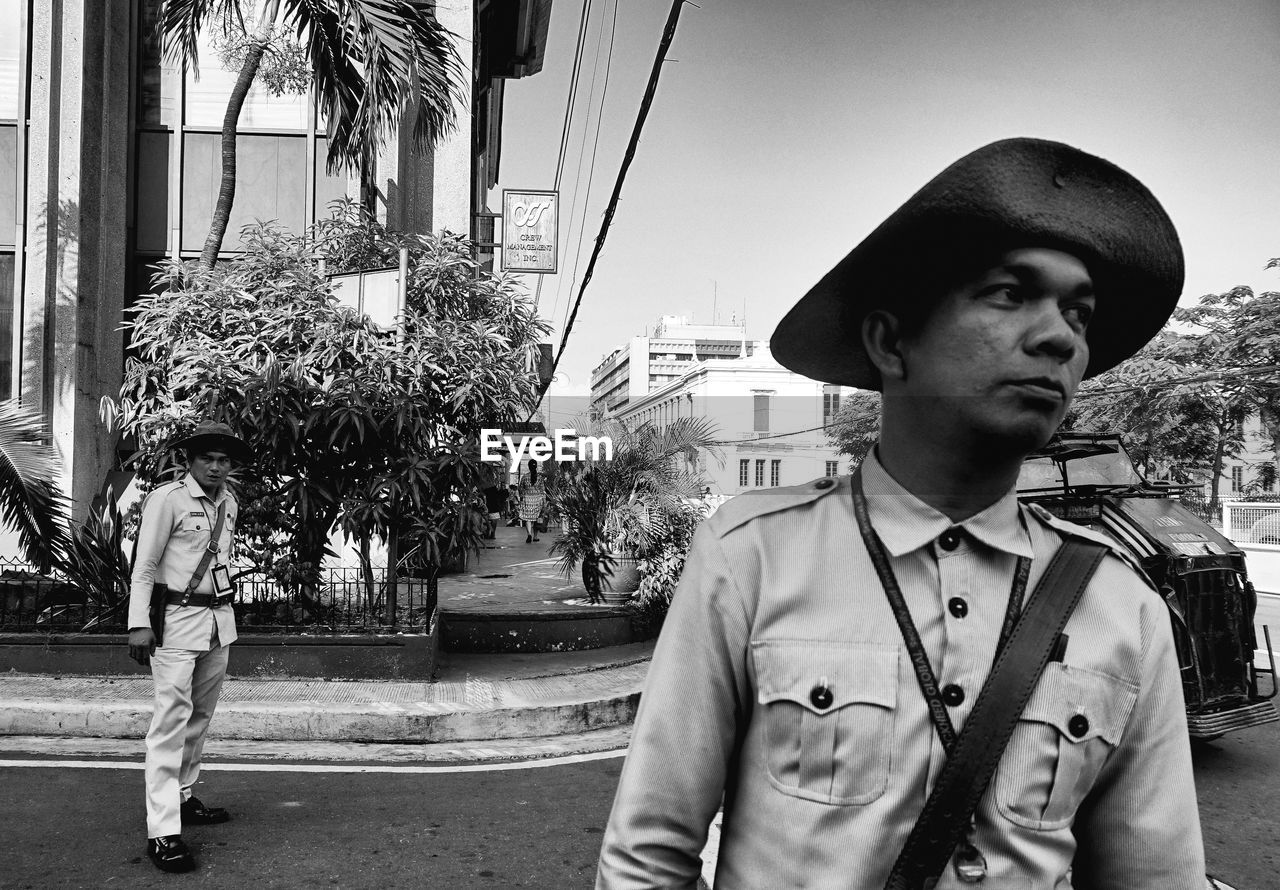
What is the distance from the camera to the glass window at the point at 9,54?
41.5 ft

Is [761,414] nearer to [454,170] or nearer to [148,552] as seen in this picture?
[148,552]

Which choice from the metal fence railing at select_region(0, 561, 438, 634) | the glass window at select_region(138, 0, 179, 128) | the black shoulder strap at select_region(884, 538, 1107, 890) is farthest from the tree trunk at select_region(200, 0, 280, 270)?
the black shoulder strap at select_region(884, 538, 1107, 890)

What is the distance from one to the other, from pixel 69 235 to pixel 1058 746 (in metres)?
13.4

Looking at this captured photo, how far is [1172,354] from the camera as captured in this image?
29.9 m

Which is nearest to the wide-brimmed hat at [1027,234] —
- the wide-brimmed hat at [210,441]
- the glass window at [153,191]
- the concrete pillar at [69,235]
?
the wide-brimmed hat at [210,441]

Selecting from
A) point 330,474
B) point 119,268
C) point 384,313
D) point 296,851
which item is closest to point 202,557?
Answer: point 296,851

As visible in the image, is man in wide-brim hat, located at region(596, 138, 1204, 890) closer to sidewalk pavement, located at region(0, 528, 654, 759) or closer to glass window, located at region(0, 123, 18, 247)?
sidewalk pavement, located at region(0, 528, 654, 759)

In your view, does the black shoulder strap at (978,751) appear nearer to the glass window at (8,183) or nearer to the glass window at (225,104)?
the glass window at (8,183)

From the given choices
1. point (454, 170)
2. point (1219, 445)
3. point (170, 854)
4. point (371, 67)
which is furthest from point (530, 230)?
point (1219, 445)

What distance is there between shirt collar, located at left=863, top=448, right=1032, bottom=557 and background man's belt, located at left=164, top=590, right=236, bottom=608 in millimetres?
4198

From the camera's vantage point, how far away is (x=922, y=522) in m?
1.33

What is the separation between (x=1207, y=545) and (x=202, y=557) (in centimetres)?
597

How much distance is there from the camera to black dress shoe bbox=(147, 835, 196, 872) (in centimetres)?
424

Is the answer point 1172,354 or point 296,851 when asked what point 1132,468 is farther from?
point 1172,354
